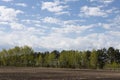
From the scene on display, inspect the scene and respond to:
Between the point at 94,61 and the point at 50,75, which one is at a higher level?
the point at 94,61

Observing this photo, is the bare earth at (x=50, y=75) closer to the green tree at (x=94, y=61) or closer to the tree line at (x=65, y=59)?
the green tree at (x=94, y=61)

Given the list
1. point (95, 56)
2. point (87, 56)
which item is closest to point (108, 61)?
point (87, 56)

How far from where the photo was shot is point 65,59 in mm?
128125

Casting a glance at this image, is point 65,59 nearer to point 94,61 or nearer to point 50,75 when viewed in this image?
point 94,61

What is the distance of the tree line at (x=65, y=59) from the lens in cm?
12443

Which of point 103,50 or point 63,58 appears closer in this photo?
point 63,58

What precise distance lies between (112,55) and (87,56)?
17241 millimetres

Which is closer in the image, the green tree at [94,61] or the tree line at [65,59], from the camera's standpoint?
the green tree at [94,61]

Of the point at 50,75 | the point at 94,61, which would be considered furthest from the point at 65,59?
the point at 50,75

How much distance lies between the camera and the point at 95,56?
397 feet

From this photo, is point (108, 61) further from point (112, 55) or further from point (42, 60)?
point (42, 60)

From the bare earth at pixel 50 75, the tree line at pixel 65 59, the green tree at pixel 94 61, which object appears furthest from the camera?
the tree line at pixel 65 59

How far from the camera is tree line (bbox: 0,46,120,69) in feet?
408

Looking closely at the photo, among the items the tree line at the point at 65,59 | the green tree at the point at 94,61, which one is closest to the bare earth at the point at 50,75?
the green tree at the point at 94,61
